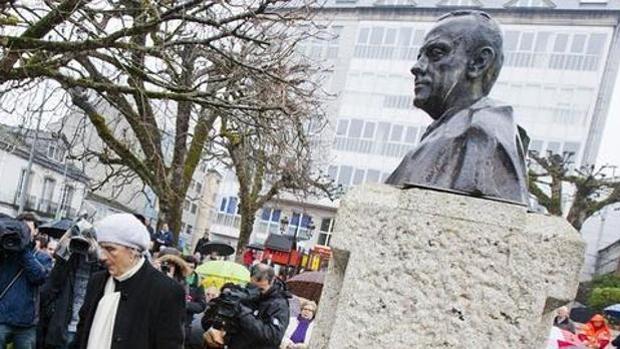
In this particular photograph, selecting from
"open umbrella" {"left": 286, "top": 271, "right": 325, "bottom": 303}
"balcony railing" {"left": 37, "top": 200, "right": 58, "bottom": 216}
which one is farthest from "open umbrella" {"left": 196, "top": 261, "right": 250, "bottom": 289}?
"balcony railing" {"left": 37, "top": 200, "right": 58, "bottom": 216}

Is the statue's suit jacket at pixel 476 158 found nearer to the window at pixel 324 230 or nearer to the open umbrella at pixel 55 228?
the open umbrella at pixel 55 228

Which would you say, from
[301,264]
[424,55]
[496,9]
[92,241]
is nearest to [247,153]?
[92,241]

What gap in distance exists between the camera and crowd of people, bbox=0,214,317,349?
354cm

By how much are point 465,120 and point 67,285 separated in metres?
4.31

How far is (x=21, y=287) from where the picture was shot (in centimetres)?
570

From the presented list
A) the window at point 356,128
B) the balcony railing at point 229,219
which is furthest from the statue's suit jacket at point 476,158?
the balcony railing at point 229,219

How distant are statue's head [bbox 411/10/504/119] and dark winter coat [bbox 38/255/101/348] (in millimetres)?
4069

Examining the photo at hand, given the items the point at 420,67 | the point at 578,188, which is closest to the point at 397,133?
the point at 578,188

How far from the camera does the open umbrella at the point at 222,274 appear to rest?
7889 mm

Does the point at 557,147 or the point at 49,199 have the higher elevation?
the point at 557,147

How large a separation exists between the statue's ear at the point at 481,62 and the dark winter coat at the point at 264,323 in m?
3.02

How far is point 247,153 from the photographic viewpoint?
12.8m

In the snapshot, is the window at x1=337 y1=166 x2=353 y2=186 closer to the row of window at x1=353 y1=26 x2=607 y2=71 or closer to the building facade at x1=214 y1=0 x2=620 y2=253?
the building facade at x1=214 y1=0 x2=620 y2=253

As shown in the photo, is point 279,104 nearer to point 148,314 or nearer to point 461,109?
point 148,314
